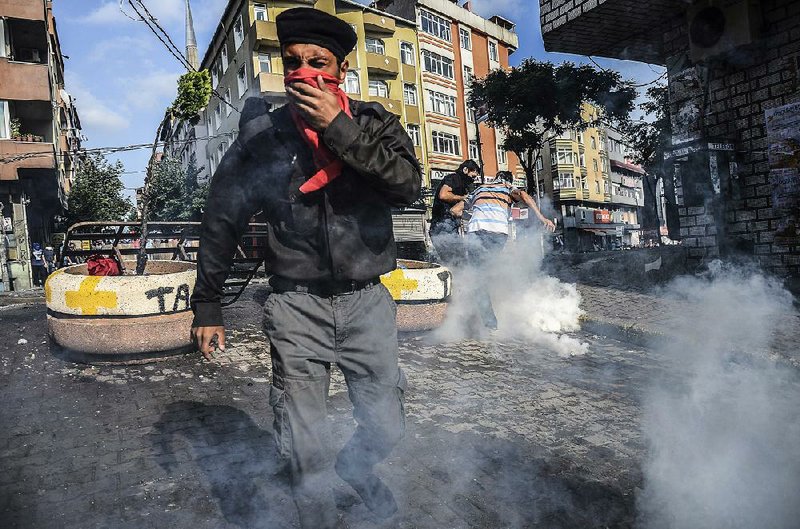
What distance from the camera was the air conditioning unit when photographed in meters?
6.80

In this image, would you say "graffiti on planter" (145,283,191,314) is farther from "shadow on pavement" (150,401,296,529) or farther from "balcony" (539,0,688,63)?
"balcony" (539,0,688,63)

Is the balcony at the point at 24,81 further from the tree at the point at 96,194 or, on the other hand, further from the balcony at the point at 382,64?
the balcony at the point at 382,64

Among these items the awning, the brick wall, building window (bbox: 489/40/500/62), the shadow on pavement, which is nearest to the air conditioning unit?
the brick wall

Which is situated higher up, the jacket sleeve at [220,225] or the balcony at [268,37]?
the balcony at [268,37]

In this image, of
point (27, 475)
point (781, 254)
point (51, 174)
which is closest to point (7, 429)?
point (27, 475)

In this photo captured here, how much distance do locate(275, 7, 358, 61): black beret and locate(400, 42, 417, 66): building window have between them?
35.2 m

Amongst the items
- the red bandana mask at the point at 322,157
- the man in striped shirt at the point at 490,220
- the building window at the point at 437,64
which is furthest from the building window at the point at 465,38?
the red bandana mask at the point at 322,157

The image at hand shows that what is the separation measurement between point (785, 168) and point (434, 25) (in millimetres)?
34457

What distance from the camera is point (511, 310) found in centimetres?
697

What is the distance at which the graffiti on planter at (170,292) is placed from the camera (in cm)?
469

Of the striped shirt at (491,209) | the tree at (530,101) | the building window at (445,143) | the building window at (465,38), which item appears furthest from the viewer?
the building window at (465,38)

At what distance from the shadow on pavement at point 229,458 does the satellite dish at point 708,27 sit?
758 cm

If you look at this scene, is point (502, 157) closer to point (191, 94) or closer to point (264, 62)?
point (264, 62)

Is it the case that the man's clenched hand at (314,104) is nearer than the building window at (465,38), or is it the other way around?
the man's clenched hand at (314,104)
